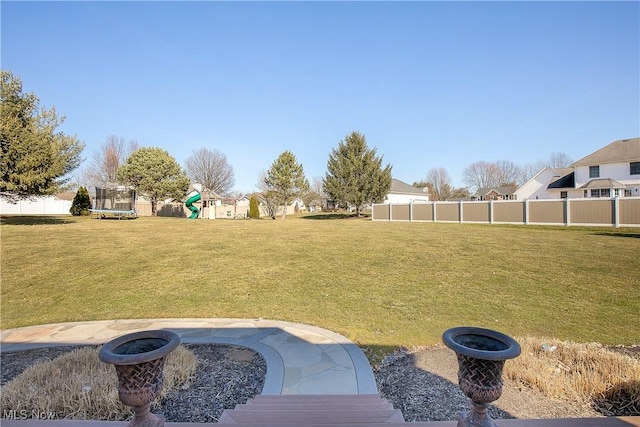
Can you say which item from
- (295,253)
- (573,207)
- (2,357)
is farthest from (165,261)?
(573,207)

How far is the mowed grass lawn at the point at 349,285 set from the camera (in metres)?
4.36

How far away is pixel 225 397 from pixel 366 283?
403 cm

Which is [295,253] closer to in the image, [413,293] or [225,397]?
[413,293]

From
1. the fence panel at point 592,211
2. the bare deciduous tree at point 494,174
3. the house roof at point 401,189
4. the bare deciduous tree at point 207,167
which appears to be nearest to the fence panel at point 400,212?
the fence panel at point 592,211

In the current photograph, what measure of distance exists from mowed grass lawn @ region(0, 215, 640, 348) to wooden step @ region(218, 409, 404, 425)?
1.72 metres

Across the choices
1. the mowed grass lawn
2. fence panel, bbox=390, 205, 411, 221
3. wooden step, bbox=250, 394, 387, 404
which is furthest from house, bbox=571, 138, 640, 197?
wooden step, bbox=250, 394, 387, 404

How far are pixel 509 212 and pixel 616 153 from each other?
14140 mm

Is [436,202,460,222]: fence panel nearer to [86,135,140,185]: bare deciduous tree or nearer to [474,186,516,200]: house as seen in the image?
[474,186,516,200]: house

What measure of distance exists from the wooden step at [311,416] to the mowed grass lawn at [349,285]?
5.63ft

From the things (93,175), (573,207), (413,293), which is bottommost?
(413,293)

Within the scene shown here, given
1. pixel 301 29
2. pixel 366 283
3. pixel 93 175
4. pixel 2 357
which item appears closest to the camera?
pixel 2 357

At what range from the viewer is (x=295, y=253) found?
881 centimetres

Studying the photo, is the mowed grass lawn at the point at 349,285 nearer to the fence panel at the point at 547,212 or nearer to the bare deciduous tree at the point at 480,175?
the fence panel at the point at 547,212

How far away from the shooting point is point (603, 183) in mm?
23328
